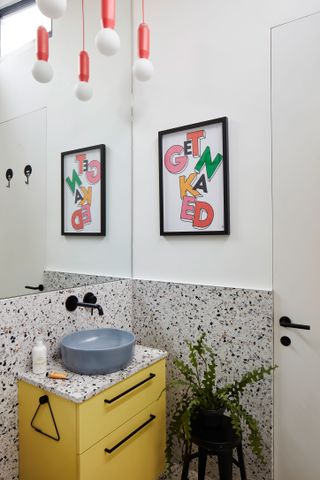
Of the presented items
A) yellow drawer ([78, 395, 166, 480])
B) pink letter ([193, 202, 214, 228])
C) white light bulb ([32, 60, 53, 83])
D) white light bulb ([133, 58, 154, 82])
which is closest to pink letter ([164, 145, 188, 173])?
pink letter ([193, 202, 214, 228])

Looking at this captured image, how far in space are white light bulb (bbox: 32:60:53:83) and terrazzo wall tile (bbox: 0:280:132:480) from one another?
3.49ft

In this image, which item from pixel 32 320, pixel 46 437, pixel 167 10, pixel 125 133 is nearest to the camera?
pixel 46 437

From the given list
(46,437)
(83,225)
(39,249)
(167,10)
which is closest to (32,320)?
(39,249)

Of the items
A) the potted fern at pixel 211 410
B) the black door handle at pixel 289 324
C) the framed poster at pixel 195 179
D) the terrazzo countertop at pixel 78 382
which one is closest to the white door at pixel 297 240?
the black door handle at pixel 289 324

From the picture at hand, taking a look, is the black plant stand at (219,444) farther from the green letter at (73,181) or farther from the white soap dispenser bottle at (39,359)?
the green letter at (73,181)

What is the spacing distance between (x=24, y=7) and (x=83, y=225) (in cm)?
118

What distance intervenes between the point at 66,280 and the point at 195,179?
96 cm

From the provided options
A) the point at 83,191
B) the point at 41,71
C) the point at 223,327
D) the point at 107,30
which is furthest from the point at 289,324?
the point at 41,71

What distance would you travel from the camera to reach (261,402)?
165 centimetres

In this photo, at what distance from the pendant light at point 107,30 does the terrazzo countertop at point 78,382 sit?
4.90 feet

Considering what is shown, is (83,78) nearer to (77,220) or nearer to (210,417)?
(77,220)

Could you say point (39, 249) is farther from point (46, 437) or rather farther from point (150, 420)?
point (150, 420)

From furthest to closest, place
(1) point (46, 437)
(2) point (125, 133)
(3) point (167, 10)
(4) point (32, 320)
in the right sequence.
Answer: (2) point (125, 133) < (3) point (167, 10) < (4) point (32, 320) < (1) point (46, 437)

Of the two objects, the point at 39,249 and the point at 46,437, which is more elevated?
the point at 39,249
